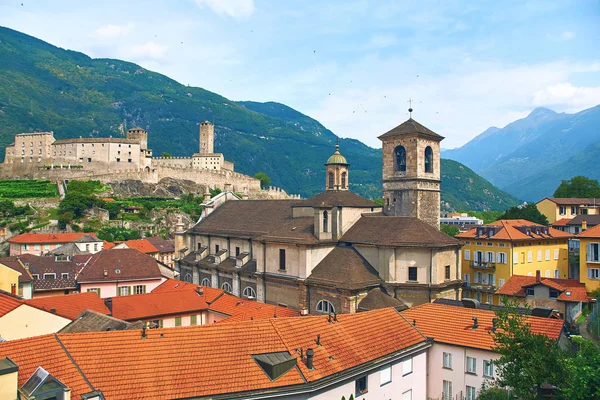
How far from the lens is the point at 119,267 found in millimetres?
40594

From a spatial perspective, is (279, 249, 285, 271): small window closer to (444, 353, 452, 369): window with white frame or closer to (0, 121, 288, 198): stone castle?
(444, 353, 452, 369): window with white frame

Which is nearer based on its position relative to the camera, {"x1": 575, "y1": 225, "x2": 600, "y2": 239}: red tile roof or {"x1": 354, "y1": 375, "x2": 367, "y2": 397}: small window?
{"x1": 354, "y1": 375, "x2": 367, "y2": 397}: small window

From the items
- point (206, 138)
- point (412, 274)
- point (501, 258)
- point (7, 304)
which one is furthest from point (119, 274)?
point (206, 138)

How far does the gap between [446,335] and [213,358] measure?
11.5 meters

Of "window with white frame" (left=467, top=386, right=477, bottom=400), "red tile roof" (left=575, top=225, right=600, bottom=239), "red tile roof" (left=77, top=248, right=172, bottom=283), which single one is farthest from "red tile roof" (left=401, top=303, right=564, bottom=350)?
"red tile roof" (left=77, top=248, right=172, bottom=283)

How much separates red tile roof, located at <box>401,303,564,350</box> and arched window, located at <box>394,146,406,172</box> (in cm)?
1733

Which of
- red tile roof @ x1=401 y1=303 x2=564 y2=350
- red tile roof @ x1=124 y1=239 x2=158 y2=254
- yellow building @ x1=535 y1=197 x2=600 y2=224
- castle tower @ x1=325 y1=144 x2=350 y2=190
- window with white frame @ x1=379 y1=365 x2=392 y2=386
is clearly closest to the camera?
window with white frame @ x1=379 y1=365 x2=392 y2=386

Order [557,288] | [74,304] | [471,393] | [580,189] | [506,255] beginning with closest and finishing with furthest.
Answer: [471,393] → [74,304] → [557,288] → [506,255] → [580,189]

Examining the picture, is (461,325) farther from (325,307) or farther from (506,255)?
(506,255)

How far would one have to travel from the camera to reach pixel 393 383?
18234mm

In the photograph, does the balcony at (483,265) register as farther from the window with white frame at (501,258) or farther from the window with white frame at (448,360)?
the window with white frame at (448,360)

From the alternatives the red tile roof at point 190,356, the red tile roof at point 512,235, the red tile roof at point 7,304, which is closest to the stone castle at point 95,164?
the red tile roof at point 512,235

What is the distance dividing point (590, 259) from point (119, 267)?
126 feet

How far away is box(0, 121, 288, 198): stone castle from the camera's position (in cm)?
10706
